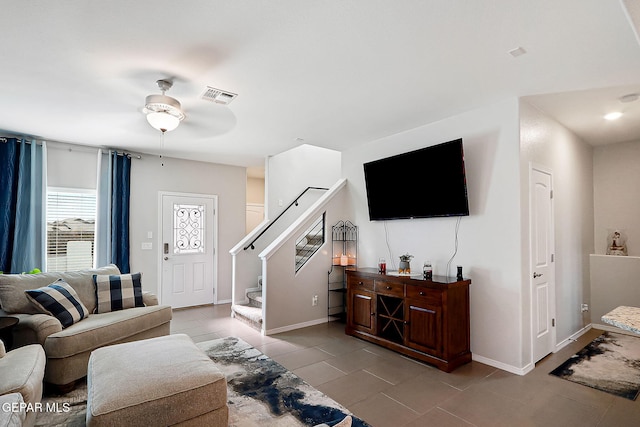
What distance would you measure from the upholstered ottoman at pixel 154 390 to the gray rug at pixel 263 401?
410 mm

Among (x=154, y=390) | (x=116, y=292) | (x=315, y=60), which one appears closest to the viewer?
(x=154, y=390)

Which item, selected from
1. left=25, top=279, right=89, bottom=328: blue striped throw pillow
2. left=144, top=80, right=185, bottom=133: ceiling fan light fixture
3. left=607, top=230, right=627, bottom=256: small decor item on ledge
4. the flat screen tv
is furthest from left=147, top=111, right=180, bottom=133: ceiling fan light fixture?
left=607, top=230, right=627, bottom=256: small decor item on ledge

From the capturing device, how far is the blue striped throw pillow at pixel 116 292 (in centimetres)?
348

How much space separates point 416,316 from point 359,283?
0.91 metres

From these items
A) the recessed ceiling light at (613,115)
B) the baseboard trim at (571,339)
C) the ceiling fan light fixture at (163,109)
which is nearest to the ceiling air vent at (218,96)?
the ceiling fan light fixture at (163,109)

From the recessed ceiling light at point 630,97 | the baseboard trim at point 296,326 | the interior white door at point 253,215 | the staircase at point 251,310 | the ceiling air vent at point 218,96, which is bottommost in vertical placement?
the baseboard trim at point 296,326

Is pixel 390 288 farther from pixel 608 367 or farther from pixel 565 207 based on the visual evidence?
pixel 565 207

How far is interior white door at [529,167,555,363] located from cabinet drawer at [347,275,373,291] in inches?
66.3

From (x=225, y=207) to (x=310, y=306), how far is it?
270 centimetres

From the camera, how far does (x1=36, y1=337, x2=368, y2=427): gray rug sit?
2272mm

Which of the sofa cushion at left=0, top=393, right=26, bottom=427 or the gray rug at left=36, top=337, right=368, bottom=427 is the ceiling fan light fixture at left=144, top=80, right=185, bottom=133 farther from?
the gray rug at left=36, top=337, right=368, bottom=427

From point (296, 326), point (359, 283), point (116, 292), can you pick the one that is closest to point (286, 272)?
point (296, 326)

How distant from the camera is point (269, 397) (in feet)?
8.50

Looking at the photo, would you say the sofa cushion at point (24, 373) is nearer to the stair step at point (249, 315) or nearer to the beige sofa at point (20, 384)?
the beige sofa at point (20, 384)
